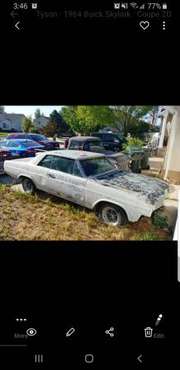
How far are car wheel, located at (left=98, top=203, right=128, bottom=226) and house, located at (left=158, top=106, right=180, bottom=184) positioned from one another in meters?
0.19

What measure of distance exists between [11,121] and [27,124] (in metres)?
0.06

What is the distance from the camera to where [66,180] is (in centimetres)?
98

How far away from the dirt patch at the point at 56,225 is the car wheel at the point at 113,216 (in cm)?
2

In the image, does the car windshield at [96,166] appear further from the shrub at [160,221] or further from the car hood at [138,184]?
the shrub at [160,221]

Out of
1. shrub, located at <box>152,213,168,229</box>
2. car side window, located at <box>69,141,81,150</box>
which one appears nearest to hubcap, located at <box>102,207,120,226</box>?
shrub, located at <box>152,213,168,229</box>

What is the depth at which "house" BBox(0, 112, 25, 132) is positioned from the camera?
2.97 feet
